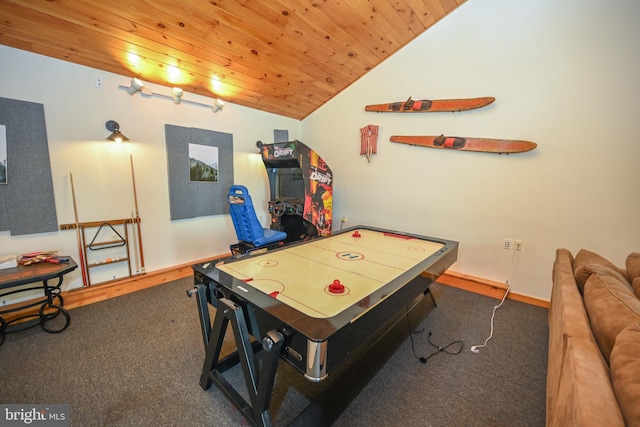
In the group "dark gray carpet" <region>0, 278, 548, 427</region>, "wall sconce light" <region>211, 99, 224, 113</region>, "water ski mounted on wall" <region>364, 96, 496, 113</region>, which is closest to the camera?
"dark gray carpet" <region>0, 278, 548, 427</region>

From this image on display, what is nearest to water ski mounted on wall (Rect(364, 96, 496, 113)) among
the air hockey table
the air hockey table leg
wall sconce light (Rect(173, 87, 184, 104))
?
the air hockey table

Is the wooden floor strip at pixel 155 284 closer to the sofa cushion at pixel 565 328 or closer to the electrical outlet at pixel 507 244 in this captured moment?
the electrical outlet at pixel 507 244

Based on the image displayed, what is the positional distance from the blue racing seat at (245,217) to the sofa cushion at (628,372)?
2545 millimetres

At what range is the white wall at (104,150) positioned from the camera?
225cm

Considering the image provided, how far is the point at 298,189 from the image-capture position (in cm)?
369

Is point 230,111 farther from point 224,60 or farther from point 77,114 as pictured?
point 77,114

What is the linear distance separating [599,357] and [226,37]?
10.8ft

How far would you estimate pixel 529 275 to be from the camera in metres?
2.71

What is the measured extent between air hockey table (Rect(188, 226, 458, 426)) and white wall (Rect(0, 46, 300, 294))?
6.58 feet

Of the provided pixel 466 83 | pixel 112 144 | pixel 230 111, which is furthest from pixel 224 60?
pixel 466 83

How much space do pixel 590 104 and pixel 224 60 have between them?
3.64 metres

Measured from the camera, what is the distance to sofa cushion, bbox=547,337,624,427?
0.63 meters

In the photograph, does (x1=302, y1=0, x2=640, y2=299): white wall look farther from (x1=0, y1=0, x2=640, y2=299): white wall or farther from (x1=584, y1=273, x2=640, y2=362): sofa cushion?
(x1=584, y1=273, x2=640, y2=362): sofa cushion

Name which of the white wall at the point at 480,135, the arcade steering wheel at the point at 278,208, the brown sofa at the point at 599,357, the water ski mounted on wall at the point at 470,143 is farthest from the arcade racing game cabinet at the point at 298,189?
the brown sofa at the point at 599,357
